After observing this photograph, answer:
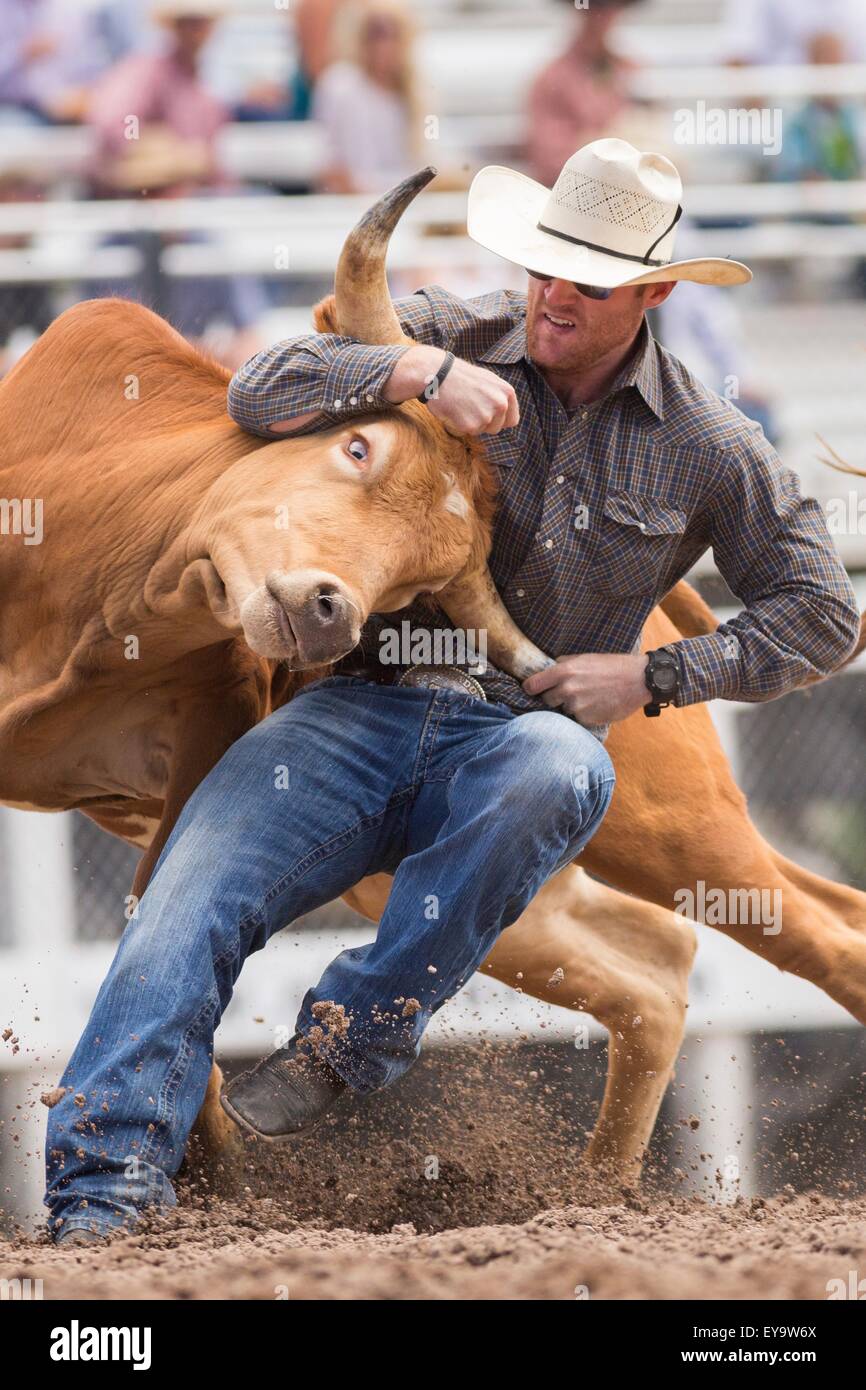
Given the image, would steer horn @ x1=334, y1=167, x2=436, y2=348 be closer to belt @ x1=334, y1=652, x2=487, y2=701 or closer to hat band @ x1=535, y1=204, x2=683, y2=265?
hat band @ x1=535, y1=204, x2=683, y2=265

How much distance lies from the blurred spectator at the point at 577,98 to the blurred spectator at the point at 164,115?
1.31 m

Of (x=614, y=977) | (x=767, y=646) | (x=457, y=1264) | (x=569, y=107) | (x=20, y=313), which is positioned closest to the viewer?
(x=457, y=1264)

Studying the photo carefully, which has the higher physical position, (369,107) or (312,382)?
(369,107)

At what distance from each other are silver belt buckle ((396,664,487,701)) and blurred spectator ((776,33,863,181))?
15.5ft

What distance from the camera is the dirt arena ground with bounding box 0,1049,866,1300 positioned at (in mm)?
2666

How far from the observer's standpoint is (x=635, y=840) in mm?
4219

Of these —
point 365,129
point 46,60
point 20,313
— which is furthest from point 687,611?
point 46,60

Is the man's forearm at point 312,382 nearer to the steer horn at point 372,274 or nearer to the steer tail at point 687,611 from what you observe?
the steer horn at point 372,274

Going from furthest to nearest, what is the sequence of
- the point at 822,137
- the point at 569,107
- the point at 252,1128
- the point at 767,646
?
the point at 822,137
the point at 569,107
the point at 767,646
the point at 252,1128

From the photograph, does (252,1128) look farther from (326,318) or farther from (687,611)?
(687,611)

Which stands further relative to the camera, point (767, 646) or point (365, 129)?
point (365, 129)

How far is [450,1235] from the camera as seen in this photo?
2.93 meters

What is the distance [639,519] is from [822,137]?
461 centimetres

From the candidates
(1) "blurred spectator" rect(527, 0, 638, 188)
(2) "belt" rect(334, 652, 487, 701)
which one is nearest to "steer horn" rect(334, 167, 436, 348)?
(2) "belt" rect(334, 652, 487, 701)
